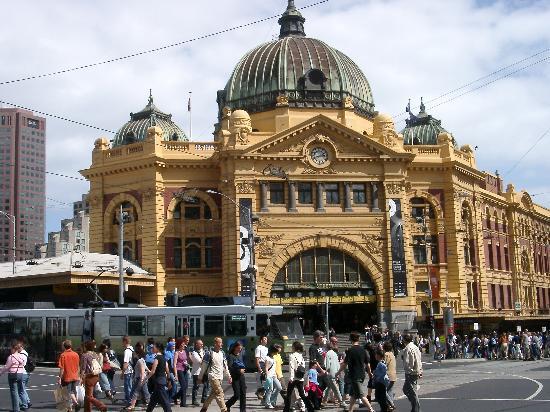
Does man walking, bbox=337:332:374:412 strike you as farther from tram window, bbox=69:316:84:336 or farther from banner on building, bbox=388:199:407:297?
banner on building, bbox=388:199:407:297

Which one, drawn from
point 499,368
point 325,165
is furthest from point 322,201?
point 499,368

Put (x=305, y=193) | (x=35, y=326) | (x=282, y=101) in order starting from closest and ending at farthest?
1. (x=35, y=326)
2. (x=305, y=193)
3. (x=282, y=101)

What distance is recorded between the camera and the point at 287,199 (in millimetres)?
57281

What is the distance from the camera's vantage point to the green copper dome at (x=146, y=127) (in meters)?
68.2

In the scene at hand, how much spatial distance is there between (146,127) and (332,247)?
21.0 metres

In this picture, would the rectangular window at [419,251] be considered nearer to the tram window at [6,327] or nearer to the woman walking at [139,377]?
the tram window at [6,327]

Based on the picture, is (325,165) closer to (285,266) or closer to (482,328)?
(285,266)

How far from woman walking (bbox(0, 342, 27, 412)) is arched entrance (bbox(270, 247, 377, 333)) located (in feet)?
120

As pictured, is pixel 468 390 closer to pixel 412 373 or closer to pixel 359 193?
pixel 412 373

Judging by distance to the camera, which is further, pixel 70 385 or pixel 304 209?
pixel 304 209

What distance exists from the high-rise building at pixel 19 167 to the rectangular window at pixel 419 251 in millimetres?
41963

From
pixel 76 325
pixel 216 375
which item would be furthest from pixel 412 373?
pixel 76 325

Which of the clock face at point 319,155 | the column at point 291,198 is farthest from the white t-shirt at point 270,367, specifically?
the clock face at point 319,155

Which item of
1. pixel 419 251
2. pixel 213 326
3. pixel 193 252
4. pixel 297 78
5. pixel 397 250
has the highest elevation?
pixel 297 78
